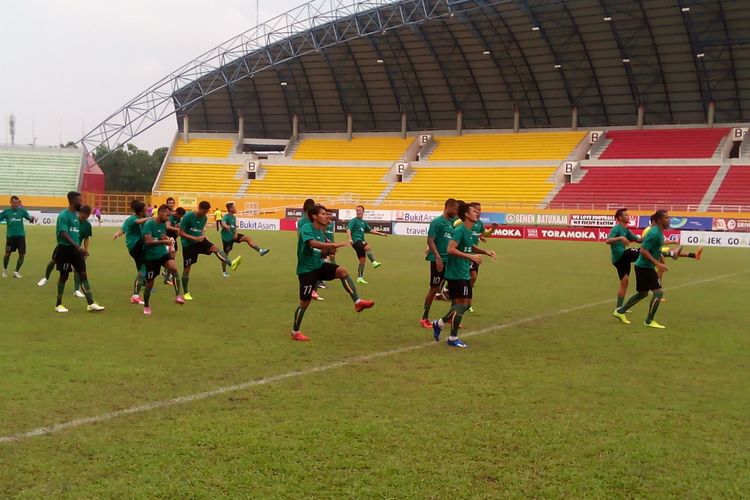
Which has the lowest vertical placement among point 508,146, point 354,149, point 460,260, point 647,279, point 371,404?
point 371,404

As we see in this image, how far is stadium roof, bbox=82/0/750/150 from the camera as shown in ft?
149

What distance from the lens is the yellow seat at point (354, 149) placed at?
6069 centimetres

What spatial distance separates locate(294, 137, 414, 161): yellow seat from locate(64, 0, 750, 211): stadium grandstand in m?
0.21

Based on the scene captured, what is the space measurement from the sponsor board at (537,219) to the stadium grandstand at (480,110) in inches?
107

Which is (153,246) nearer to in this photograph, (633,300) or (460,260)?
(460,260)

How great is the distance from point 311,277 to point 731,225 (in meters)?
34.6

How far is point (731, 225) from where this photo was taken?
3759 centimetres

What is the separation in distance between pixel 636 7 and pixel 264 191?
31145mm

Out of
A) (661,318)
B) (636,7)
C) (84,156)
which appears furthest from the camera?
(84,156)

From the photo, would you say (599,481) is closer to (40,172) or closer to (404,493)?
(404,493)

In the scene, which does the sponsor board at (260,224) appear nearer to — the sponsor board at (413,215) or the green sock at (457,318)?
the sponsor board at (413,215)

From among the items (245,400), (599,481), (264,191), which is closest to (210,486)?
(245,400)

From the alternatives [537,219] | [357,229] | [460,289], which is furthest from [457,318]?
[537,219]

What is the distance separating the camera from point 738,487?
4.63 m
